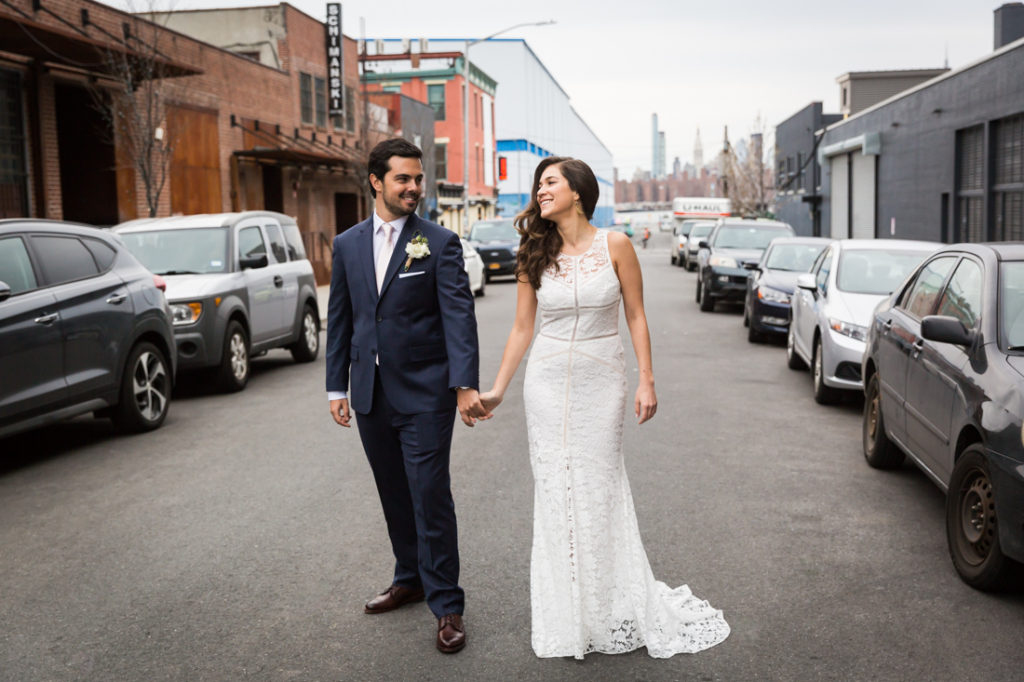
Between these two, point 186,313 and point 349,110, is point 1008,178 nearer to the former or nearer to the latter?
point 186,313

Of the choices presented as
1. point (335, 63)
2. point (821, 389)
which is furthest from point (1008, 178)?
point (335, 63)

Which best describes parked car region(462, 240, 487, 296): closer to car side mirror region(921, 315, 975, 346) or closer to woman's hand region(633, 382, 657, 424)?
car side mirror region(921, 315, 975, 346)

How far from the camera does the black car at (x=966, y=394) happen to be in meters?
4.82

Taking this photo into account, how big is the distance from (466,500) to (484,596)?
5.78 ft

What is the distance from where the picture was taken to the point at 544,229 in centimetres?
448

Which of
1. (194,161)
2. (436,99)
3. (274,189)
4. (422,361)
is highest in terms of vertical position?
(436,99)

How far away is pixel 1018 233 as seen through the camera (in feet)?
70.6

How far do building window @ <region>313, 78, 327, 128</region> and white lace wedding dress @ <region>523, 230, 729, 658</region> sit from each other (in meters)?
31.1

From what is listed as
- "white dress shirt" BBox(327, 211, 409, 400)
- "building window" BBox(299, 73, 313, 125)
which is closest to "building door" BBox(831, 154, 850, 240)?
"building window" BBox(299, 73, 313, 125)

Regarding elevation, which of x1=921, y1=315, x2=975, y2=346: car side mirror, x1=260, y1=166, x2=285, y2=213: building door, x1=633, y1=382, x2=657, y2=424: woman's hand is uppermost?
x1=260, y1=166, x2=285, y2=213: building door

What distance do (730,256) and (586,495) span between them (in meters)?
16.9

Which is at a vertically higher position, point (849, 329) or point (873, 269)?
point (873, 269)

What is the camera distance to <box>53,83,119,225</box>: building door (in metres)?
20.7

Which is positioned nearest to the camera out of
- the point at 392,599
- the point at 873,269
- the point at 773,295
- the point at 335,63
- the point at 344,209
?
the point at 392,599
